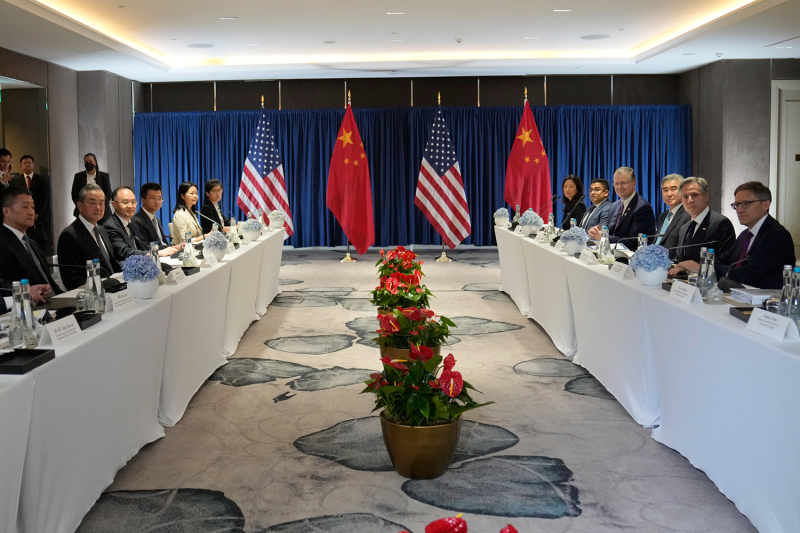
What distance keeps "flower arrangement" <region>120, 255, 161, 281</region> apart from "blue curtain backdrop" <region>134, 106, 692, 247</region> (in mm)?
9279

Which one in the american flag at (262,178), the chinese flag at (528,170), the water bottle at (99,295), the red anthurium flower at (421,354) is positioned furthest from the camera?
the american flag at (262,178)

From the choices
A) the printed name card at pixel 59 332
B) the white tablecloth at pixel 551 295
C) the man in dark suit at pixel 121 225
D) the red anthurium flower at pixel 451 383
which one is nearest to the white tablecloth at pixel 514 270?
the white tablecloth at pixel 551 295

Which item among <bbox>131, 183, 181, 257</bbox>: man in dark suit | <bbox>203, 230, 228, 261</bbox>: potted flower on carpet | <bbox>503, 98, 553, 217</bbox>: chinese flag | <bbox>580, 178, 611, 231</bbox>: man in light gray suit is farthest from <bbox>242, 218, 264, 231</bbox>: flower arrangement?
<bbox>503, 98, 553, 217</bbox>: chinese flag

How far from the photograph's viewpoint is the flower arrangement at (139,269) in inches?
141

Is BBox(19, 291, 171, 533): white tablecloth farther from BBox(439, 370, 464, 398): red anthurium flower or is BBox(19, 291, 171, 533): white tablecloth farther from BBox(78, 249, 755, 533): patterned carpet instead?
BBox(439, 370, 464, 398): red anthurium flower

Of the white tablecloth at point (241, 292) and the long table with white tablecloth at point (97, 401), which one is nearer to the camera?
the long table with white tablecloth at point (97, 401)

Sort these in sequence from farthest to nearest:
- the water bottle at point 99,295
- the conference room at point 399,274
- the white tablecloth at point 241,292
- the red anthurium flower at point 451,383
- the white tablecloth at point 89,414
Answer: the white tablecloth at point 241,292 → the water bottle at point 99,295 → the red anthurium flower at point 451,383 → the conference room at point 399,274 → the white tablecloth at point 89,414

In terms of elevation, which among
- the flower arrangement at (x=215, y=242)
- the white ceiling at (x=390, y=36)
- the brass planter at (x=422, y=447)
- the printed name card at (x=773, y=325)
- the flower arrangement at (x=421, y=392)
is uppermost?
the white ceiling at (x=390, y=36)

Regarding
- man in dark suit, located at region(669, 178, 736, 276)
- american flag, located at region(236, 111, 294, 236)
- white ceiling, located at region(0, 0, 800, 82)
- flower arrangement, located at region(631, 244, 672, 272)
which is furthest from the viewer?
american flag, located at region(236, 111, 294, 236)

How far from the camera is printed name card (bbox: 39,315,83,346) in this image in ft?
8.45

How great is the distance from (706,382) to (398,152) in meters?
10.3

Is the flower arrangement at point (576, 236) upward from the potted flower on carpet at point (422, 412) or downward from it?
upward

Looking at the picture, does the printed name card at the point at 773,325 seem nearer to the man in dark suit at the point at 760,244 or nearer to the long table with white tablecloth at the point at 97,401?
the man in dark suit at the point at 760,244

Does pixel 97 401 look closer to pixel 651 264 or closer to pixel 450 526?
pixel 450 526
